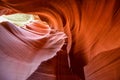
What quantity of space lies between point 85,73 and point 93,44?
201mm

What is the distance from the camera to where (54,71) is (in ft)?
5.67

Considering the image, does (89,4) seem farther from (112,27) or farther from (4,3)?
(4,3)

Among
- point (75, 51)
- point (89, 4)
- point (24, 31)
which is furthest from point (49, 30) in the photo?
point (89, 4)

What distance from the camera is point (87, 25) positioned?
124cm

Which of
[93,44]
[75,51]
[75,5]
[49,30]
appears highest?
[75,5]

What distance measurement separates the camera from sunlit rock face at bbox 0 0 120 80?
0.97 metres

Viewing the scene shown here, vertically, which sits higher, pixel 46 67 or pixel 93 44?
pixel 93 44

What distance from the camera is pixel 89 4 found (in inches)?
42.5

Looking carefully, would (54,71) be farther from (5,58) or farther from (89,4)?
(89,4)

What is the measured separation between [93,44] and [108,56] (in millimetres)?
188

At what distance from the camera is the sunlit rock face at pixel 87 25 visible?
3.19ft

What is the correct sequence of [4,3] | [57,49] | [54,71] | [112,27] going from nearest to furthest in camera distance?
[112,27]
[4,3]
[54,71]
[57,49]

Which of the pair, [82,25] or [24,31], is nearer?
[82,25]

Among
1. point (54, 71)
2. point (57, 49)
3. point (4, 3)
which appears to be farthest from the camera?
point (57, 49)
